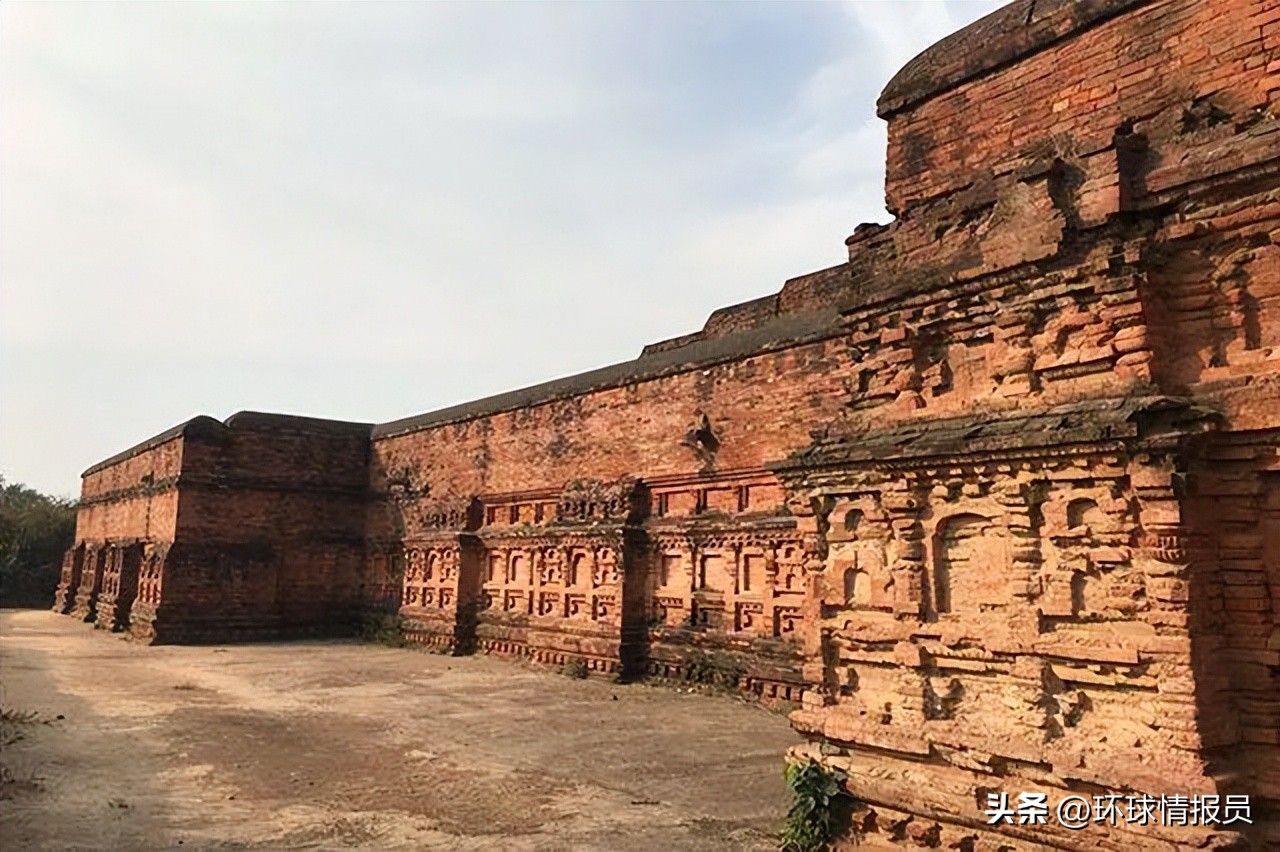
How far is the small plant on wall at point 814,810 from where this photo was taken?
4898mm

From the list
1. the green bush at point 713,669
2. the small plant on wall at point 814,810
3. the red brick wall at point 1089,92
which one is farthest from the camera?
the green bush at point 713,669

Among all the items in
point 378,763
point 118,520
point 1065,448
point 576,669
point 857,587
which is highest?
point 118,520

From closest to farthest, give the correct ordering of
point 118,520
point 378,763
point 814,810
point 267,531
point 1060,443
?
point 1060,443 → point 814,810 → point 378,763 → point 267,531 → point 118,520

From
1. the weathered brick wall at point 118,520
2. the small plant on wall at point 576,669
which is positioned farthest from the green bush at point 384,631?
the small plant on wall at point 576,669

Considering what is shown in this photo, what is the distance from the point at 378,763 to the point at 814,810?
12.7 ft

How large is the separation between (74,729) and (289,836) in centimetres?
439

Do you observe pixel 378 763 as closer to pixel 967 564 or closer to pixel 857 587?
pixel 857 587

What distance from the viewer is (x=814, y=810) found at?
16.3 ft

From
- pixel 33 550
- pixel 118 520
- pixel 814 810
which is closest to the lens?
pixel 814 810

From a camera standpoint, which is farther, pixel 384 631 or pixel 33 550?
pixel 33 550

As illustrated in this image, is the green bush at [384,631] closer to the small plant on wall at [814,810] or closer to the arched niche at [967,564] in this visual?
the small plant on wall at [814,810]

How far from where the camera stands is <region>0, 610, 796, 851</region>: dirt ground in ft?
17.8

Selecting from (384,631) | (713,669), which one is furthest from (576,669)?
(384,631)

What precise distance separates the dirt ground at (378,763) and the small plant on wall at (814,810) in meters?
0.31
